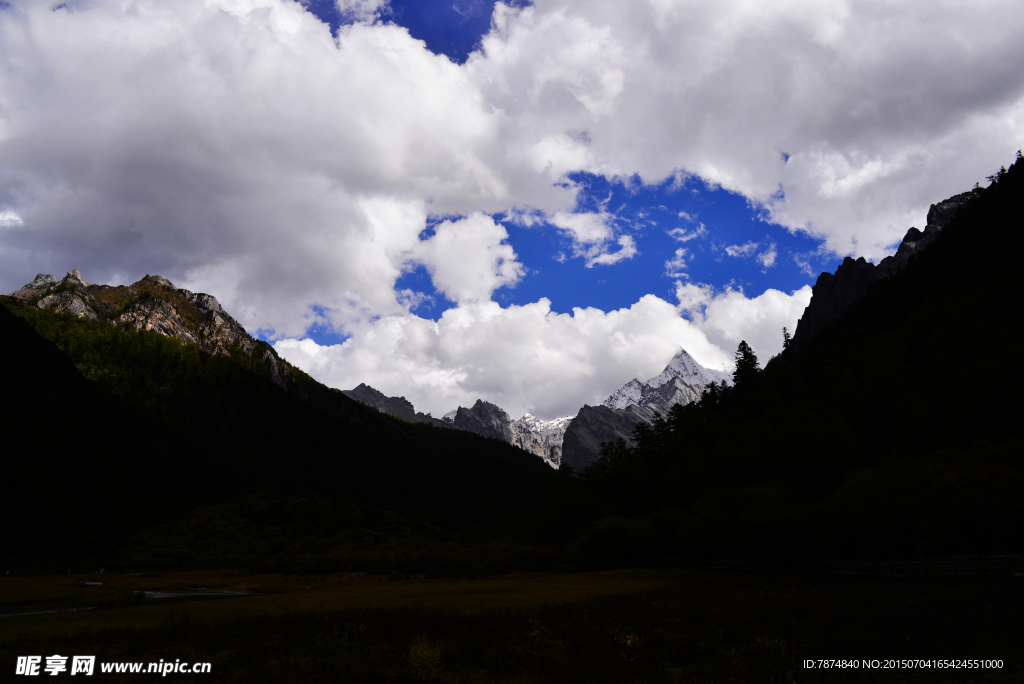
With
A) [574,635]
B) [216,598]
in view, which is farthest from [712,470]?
[216,598]

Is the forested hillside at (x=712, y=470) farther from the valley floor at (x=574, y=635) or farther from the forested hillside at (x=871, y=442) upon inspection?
the valley floor at (x=574, y=635)

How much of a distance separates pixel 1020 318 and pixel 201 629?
112 meters

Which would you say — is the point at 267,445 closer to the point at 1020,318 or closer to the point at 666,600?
the point at 666,600

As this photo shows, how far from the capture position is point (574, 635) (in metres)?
25.9

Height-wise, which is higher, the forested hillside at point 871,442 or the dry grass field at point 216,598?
the forested hillside at point 871,442

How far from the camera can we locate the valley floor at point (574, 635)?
19234 mm

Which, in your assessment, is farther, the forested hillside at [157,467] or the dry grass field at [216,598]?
the forested hillside at [157,467]

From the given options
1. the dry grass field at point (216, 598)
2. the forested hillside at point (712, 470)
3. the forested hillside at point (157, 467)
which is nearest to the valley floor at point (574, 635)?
the dry grass field at point (216, 598)

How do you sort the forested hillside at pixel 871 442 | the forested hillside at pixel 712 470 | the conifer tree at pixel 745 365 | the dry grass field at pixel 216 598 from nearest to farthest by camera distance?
the dry grass field at pixel 216 598 → the forested hillside at pixel 871 442 → the forested hillside at pixel 712 470 → the conifer tree at pixel 745 365

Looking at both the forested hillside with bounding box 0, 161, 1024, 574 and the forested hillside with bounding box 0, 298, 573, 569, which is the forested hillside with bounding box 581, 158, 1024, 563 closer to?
the forested hillside with bounding box 0, 161, 1024, 574

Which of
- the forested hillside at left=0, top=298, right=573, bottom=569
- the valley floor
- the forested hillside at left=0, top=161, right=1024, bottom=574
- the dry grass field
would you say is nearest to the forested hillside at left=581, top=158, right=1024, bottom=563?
the forested hillside at left=0, top=161, right=1024, bottom=574

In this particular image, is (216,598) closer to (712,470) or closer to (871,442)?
(712,470)

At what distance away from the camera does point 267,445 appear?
174250mm

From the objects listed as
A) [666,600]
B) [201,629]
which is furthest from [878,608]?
[201,629]
